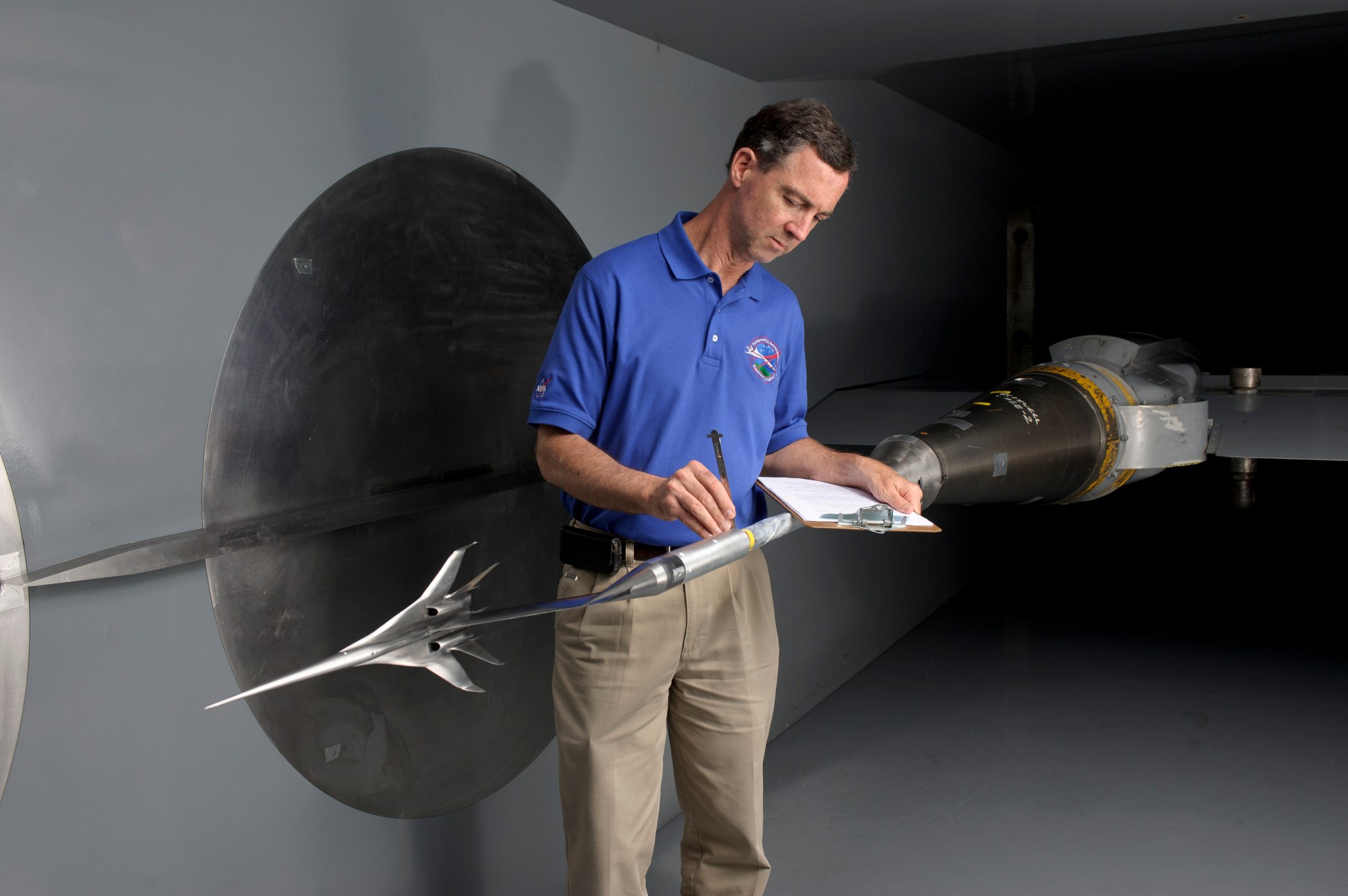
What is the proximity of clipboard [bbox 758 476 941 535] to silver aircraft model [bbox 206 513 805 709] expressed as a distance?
3 centimetres

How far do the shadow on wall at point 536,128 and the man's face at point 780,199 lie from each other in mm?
549

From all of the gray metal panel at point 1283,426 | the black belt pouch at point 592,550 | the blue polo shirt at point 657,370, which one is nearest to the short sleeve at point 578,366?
the blue polo shirt at point 657,370

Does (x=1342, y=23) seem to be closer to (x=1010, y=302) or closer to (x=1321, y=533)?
(x=1010, y=302)

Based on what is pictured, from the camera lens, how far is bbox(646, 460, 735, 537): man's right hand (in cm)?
106

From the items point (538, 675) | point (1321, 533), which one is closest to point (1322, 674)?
point (1321, 533)

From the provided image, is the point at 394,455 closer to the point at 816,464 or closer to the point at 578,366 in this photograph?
the point at 578,366

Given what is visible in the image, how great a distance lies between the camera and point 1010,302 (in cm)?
489

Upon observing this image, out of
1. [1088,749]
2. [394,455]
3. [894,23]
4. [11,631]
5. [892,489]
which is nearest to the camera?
[11,631]

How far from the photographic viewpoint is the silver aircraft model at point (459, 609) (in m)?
1.03

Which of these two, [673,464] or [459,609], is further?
[673,464]

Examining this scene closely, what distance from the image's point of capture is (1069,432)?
2156 millimetres

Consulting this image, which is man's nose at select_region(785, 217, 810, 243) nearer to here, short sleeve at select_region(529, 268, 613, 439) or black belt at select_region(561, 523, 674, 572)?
short sleeve at select_region(529, 268, 613, 439)

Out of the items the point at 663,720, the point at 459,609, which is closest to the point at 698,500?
the point at 459,609

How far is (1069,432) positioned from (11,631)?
1.98 m
